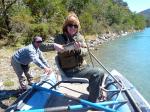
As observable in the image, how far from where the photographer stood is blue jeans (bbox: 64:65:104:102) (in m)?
6.66

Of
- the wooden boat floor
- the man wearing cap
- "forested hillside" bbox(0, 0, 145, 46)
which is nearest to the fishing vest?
the wooden boat floor

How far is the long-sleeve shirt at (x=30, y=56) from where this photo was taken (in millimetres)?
8584

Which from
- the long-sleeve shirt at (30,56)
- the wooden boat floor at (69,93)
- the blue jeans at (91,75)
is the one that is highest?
the long-sleeve shirt at (30,56)

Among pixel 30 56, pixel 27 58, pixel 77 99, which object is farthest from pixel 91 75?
pixel 27 58

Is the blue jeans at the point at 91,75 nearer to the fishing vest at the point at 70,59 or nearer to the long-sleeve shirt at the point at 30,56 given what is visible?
the fishing vest at the point at 70,59

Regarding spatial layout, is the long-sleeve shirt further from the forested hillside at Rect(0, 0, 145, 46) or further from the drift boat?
the forested hillside at Rect(0, 0, 145, 46)

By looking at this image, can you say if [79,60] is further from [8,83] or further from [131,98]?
[8,83]

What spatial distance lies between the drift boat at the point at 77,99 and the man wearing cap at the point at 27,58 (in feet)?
2.52

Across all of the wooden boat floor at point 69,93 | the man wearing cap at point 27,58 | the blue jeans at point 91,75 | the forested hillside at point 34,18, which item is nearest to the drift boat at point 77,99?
the wooden boat floor at point 69,93

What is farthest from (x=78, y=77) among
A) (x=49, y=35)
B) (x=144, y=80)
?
(x=49, y=35)

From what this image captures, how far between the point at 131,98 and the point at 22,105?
192cm

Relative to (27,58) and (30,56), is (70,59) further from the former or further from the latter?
(27,58)

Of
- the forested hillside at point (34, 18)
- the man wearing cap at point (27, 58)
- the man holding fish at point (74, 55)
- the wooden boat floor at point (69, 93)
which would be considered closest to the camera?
the man holding fish at point (74, 55)

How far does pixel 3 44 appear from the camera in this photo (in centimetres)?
2528
